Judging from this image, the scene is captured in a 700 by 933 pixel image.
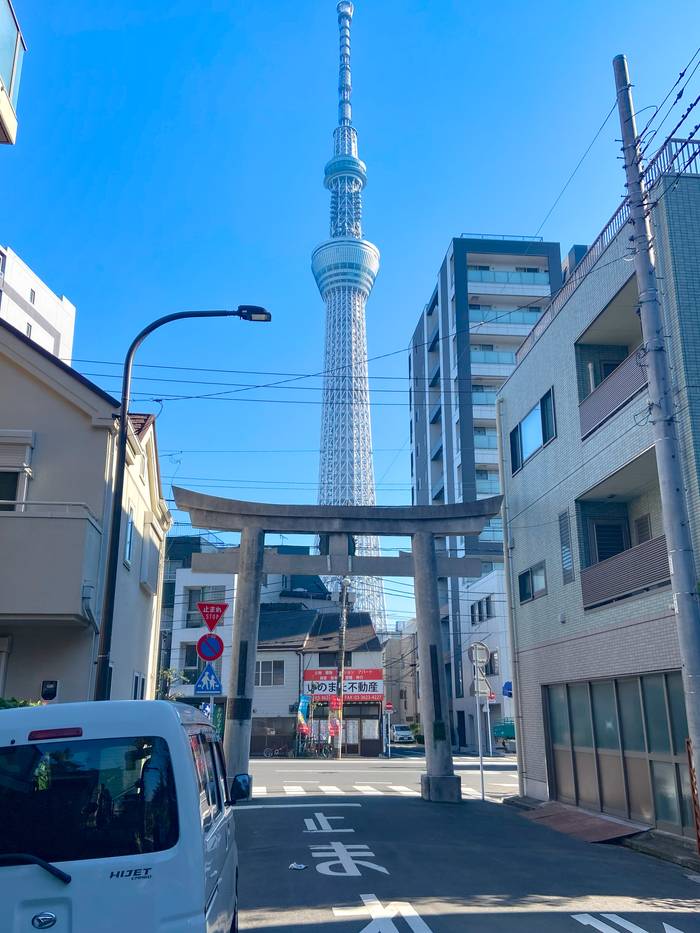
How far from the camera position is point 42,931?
3.82m

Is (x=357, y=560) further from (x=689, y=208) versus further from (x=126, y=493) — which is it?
(x=689, y=208)

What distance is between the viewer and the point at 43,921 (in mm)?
3830

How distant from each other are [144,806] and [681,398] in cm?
1070

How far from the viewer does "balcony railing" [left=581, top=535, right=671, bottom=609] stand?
13367 mm

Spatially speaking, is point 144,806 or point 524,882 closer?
point 144,806

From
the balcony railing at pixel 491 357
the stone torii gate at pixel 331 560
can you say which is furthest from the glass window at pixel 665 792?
the balcony railing at pixel 491 357

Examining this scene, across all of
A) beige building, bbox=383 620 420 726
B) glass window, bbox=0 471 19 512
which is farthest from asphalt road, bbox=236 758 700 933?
beige building, bbox=383 620 420 726

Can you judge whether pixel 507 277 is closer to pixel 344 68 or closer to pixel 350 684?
pixel 350 684

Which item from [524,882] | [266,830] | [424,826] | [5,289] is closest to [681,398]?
[524,882]

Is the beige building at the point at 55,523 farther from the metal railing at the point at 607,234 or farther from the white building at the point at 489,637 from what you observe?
the white building at the point at 489,637

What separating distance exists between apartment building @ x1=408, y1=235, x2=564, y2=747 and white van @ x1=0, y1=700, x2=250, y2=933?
4819cm

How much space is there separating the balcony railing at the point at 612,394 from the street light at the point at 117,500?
21.2 ft

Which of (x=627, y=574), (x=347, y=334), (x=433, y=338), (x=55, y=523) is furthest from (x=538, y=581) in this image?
(x=347, y=334)

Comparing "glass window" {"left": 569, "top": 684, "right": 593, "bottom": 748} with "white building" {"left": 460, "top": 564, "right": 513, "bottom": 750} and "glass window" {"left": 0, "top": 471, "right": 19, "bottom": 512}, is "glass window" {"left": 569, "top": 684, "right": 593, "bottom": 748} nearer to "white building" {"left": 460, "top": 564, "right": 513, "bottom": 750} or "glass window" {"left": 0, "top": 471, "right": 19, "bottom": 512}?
"glass window" {"left": 0, "top": 471, "right": 19, "bottom": 512}
